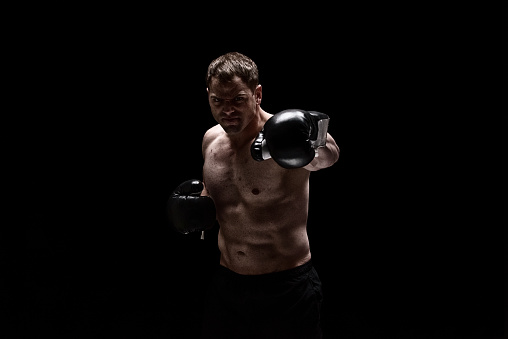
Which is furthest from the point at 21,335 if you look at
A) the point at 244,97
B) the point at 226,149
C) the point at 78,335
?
the point at 244,97

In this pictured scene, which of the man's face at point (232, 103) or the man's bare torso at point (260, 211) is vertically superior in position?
the man's face at point (232, 103)

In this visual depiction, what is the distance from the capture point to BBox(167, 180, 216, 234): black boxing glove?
219cm

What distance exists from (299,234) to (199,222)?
0.31 m

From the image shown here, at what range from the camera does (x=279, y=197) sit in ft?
6.96

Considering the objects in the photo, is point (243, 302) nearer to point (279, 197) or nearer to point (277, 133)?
point (279, 197)

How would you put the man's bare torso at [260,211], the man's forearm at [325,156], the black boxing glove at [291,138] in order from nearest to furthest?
the black boxing glove at [291,138] → the man's forearm at [325,156] → the man's bare torso at [260,211]

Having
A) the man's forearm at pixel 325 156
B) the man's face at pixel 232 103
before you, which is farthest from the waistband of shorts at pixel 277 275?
the man's face at pixel 232 103

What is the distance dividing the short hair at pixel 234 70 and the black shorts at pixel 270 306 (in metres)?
0.58

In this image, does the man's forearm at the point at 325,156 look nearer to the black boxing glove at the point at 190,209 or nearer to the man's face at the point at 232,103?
the man's face at the point at 232,103

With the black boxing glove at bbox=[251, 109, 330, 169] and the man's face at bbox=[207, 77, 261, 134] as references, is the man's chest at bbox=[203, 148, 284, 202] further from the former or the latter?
the black boxing glove at bbox=[251, 109, 330, 169]

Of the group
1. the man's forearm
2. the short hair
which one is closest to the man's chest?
the man's forearm

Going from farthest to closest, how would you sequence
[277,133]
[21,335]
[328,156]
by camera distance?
[21,335]
[328,156]
[277,133]

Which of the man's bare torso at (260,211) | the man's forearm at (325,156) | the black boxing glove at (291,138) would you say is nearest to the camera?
the black boxing glove at (291,138)

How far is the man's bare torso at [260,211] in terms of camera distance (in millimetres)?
2119
